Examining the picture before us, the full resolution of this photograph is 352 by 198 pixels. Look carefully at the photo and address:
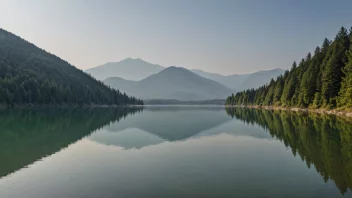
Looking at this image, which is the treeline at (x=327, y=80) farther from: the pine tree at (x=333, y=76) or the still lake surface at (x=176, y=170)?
the still lake surface at (x=176, y=170)

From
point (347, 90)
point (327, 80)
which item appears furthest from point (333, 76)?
point (347, 90)

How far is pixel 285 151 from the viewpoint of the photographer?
27.1 metres

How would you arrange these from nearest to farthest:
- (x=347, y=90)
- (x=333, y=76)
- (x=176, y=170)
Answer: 1. (x=176, y=170)
2. (x=347, y=90)
3. (x=333, y=76)

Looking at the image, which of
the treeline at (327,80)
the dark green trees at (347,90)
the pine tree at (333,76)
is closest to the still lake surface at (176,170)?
the dark green trees at (347,90)

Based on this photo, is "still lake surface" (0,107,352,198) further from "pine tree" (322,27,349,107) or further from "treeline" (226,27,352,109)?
"pine tree" (322,27,349,107)

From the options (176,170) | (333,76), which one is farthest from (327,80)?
(176,170)

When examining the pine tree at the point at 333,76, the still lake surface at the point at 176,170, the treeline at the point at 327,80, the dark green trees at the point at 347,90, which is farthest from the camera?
the pine tree at the point at 333,76

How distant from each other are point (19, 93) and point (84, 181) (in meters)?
134

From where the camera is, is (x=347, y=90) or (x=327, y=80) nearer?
(x=347, y=90)

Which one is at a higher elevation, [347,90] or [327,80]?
[327,80]

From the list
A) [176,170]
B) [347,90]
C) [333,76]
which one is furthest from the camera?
[333,76]

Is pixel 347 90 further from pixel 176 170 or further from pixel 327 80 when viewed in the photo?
pixel 176 170

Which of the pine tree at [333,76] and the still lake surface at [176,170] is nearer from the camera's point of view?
the still lake surface at [176,170]

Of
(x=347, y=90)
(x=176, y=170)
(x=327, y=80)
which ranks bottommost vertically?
(x=176, y=170)
